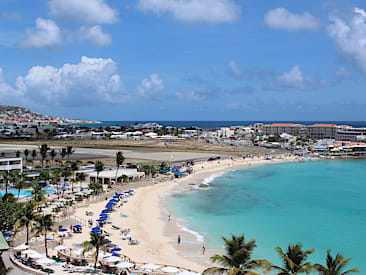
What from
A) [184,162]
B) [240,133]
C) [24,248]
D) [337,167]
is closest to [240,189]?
[184,162]

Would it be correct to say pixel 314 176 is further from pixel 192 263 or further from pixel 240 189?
pixel 192 263

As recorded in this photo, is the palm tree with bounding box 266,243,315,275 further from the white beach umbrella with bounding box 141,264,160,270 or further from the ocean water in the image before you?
the ocean water

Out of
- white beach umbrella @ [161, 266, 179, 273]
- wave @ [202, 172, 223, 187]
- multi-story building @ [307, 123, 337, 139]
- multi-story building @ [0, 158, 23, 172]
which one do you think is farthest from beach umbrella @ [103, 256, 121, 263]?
multi-story building @ [307, 123, 337, 139]

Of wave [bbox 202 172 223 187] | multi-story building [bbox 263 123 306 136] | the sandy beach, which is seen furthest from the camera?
multi-story building [bbox 263 123 306 136]

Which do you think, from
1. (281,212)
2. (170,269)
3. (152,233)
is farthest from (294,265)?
(281,212)

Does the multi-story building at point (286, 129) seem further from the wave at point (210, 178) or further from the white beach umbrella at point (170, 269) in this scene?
the white beach umbrella at point (170, 269)

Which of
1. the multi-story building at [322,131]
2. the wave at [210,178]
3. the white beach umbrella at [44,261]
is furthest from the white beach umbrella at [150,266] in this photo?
the multi-story building at [322,131]

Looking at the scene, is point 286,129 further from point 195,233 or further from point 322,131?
point 195,233
